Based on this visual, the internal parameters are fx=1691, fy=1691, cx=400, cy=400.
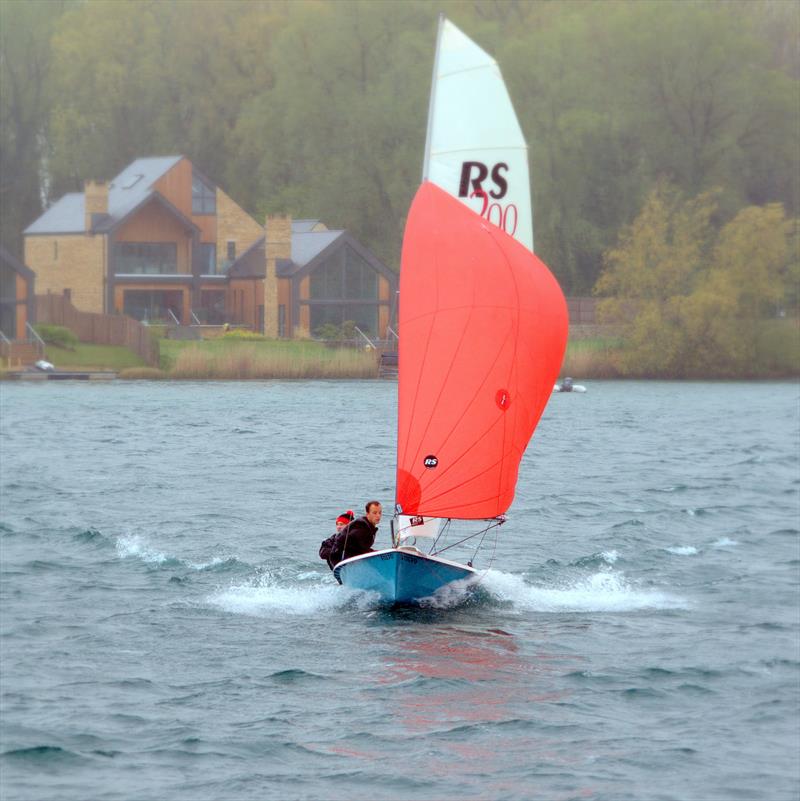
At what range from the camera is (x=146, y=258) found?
301 ft

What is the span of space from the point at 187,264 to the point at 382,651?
248 feet

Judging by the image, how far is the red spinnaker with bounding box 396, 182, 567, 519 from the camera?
21.5 meters

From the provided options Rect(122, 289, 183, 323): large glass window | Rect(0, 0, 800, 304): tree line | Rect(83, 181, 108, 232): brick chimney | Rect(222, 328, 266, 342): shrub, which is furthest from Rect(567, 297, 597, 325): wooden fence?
Rect(83, 181, 108, 232): brick chimney

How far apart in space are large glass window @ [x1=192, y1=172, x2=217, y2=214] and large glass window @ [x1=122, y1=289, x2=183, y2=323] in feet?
17.8

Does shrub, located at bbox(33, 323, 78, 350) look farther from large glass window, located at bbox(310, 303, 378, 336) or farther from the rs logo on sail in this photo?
the rs logo on sail

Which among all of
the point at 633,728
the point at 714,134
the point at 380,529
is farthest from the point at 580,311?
the point at 633,728

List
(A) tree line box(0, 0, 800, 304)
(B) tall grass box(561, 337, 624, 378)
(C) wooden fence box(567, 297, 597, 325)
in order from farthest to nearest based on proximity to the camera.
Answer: (C) wooden fence box(567, 297, 597, 325)
(A) tree line box(0, 0, 800, 304)
(B) tall grass box(561, 337, 624, 378)

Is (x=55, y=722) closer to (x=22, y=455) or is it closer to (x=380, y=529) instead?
(x=380, y=529)

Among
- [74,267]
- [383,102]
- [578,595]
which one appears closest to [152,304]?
[74,267]

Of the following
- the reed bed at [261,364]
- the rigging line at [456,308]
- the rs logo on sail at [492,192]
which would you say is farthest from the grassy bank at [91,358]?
the rigging line at [456,308]

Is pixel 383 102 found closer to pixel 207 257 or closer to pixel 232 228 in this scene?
pixel 232 228

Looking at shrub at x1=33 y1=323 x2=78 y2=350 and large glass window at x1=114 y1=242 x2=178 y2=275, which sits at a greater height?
large glass window at x1=114 y1=242 x2=178 y2=275

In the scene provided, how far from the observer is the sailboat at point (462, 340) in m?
21.4

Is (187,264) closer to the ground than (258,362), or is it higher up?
higher up
